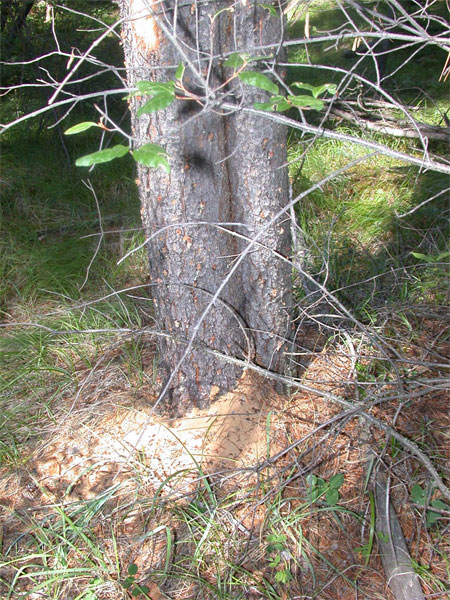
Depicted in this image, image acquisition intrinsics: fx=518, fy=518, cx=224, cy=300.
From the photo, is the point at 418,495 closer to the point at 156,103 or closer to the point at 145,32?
the point at 156,103

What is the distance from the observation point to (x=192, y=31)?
1.54 metres

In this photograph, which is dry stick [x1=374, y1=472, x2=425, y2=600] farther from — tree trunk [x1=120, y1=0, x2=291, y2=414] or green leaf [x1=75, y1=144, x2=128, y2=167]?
green leaf [x1=75, y1=144, x2=128, y2=167]

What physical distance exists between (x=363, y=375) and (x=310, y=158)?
2.15m

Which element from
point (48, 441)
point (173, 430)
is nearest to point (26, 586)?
point (48, 441)

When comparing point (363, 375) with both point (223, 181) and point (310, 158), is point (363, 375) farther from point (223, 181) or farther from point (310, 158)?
point (310, 158)

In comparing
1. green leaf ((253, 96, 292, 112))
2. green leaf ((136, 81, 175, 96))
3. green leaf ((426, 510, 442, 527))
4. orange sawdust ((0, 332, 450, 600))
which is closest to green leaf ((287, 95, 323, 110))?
green leaf ((253, 96, 292, 112))

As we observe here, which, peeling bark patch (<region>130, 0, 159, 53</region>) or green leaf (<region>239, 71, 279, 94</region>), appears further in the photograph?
peeling bark patch (<region>130, 0, 159, 53</region>)

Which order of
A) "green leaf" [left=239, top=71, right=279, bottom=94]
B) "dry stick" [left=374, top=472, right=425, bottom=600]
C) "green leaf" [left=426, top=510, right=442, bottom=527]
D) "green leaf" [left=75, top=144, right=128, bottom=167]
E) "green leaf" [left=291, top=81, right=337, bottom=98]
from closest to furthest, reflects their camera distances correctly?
1. "green leaf" [left=75, top=144, right=128, bottom=167]
2. "green leaf" [left=239, top=71, right=279, bottom=94]
3. "green leaf" [left=291, top=81, right=337, bottom=98]
4. "dry stick" [left=374, top=472, right=425, bottom=600]
5. "green leaf" [left=426, top=510, right=442, bottom=527]

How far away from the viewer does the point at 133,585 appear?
5.07 feet

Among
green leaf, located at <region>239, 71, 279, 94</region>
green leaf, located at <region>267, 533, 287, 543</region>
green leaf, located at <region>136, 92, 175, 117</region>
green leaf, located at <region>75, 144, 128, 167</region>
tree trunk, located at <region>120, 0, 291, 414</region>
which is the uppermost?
green leaf, located at <region>136, 92, 175, 117</region>

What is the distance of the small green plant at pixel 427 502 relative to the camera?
1.58 metres

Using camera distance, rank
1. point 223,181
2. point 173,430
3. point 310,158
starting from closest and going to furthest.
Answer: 1. point 223,181
2. point 173,430
3. point 310,158

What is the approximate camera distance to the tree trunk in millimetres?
1553

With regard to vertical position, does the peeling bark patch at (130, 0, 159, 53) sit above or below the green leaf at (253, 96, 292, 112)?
above
